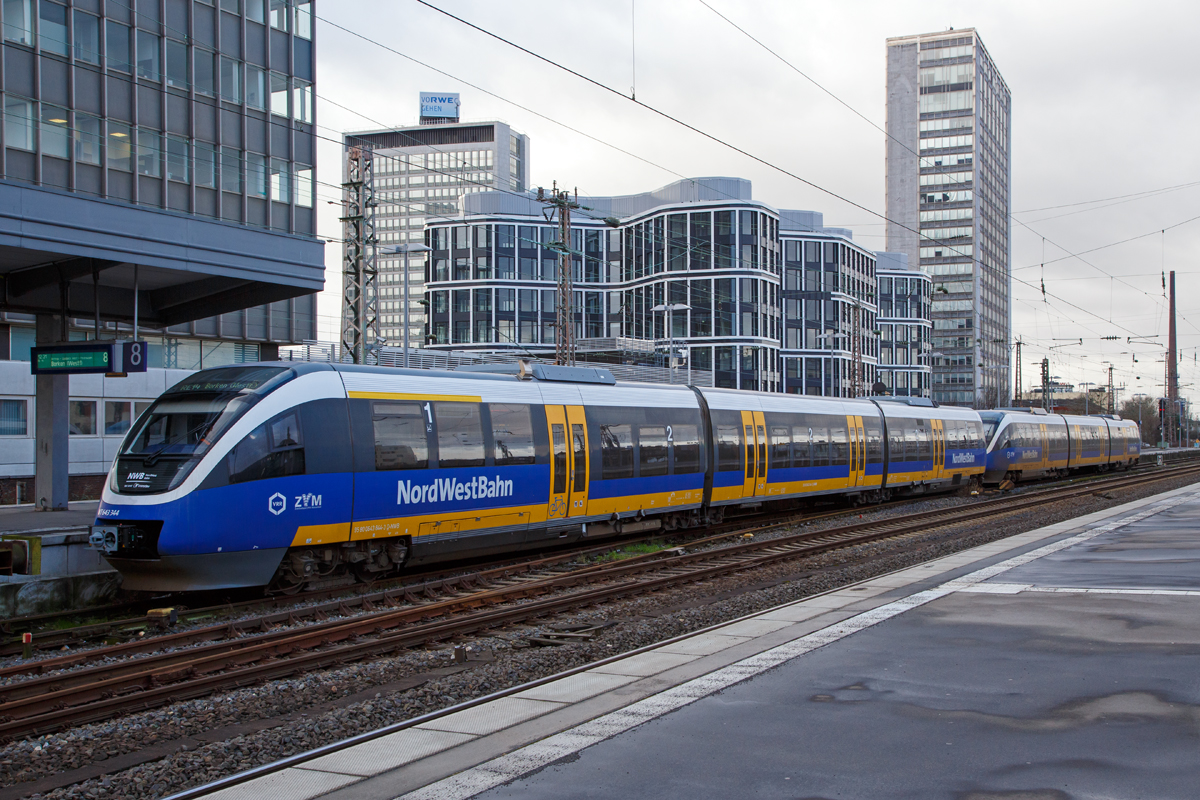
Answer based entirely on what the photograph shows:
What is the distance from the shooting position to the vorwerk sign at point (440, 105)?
619ft

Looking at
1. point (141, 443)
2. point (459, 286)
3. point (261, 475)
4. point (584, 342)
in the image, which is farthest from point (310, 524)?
point (459, 286)

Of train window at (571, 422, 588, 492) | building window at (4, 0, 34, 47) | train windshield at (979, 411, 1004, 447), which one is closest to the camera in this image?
train window at (571, 422, 588, 492)

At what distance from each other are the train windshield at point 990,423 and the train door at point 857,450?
13.0 metres

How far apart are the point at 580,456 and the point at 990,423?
2864 centimetres

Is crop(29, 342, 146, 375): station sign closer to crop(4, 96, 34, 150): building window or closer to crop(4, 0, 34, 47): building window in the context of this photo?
crop(4, 96, 34, 150): building window

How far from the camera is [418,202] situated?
177m

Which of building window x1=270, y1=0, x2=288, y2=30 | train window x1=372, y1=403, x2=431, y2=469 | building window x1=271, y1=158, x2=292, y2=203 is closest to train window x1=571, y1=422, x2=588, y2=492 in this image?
train window x1=372, y1=403, x2=431, y2=469

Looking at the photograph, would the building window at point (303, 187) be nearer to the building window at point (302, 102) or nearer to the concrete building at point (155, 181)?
the concrete building at point (155, 181)

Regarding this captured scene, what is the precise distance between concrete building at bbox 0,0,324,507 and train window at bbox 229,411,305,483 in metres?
7.32

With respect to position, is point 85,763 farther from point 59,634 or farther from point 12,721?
point 59,634

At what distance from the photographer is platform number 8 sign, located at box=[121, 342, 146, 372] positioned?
56.8ft

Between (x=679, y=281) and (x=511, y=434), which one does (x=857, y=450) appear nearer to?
(x=511, y=434)

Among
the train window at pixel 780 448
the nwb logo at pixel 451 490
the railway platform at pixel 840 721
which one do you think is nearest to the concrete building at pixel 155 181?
the nwb logo at pixel 451 490

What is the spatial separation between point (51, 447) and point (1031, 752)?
20133 millimetres
